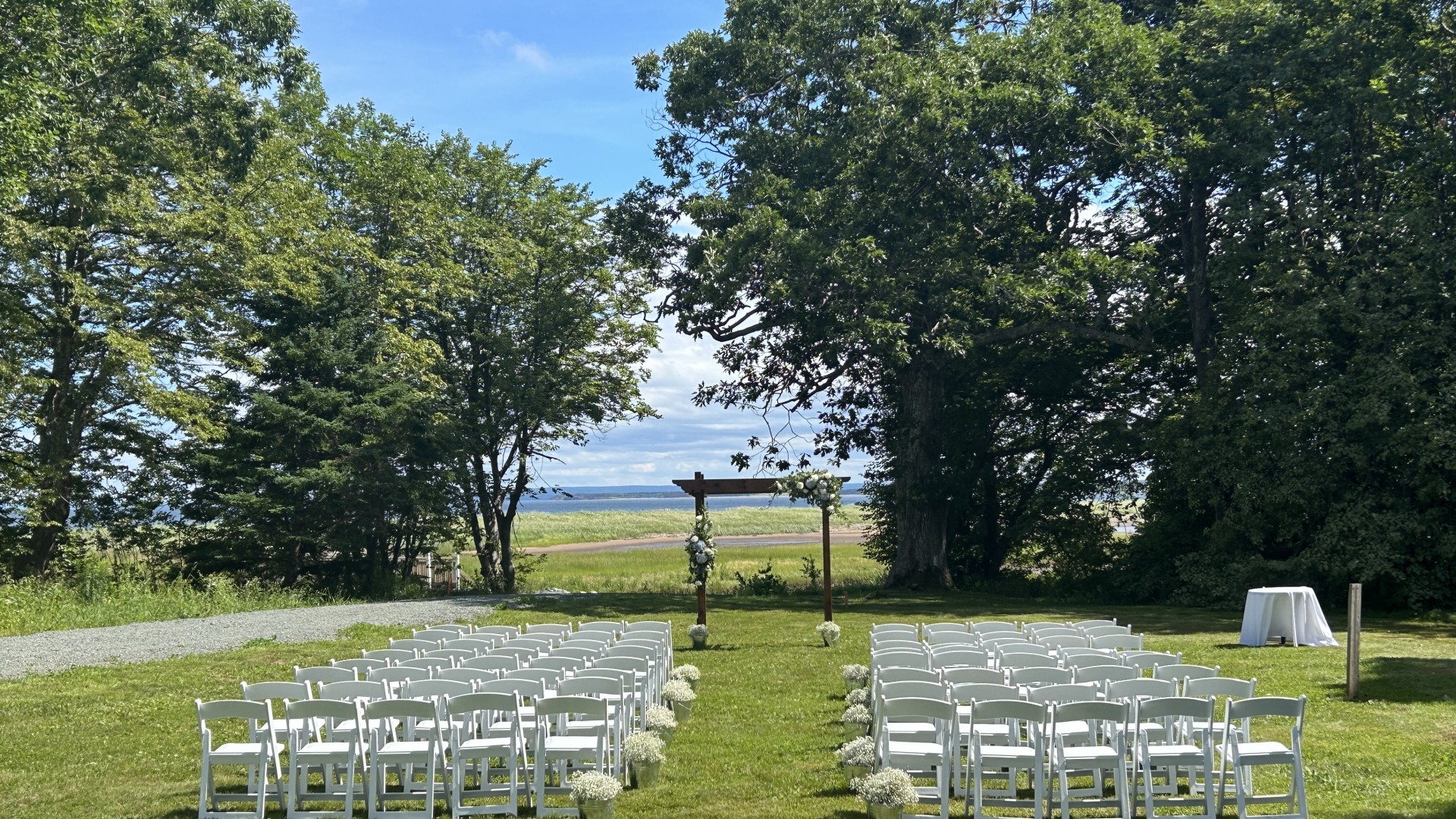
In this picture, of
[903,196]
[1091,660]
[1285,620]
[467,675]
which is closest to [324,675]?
[467,675]

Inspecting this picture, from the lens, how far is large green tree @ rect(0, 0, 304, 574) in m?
23.0

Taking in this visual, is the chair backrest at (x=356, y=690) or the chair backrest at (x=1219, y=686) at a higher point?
the chair backrest at (x=1219, y=686)

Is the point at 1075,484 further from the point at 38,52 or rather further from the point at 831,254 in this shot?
the point at 38,52

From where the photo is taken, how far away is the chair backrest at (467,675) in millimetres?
8727

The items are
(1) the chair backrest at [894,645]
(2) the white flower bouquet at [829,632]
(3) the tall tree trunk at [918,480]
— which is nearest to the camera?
(1) the chair backrest at [894,645]

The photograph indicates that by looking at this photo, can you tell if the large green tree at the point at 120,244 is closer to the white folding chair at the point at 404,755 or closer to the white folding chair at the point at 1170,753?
the white folding chair at the point at 404,755

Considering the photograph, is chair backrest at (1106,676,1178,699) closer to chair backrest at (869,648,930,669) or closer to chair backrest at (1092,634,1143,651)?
chair backrest at (869,648,930,669)

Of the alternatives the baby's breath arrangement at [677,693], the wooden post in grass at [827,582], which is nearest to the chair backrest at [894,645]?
the baby's breath arrangement at [677,693]

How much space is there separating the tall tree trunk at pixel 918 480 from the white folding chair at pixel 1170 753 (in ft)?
59.1

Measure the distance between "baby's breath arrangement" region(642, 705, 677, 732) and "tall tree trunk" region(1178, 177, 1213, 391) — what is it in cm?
1849

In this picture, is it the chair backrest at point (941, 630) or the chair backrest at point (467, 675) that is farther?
the chair backrest at point (941, 630)

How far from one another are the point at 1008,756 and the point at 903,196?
60.2ft

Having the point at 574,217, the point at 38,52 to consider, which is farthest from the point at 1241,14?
the point at 38,52

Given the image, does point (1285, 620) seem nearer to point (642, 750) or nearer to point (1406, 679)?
point (1406, 679)
